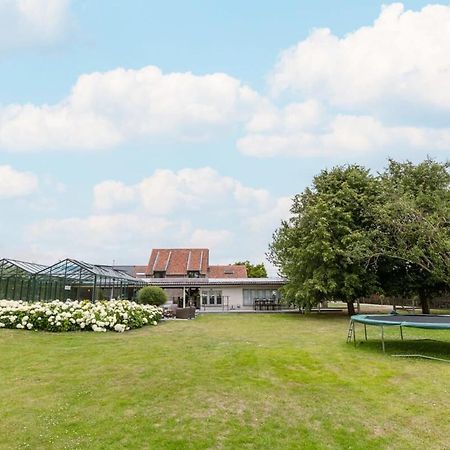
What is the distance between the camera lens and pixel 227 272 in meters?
45.0

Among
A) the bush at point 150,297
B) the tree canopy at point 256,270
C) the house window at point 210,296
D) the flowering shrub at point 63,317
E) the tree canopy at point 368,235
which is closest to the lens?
the flowering shrub at point 63,317

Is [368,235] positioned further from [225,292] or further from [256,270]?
[256,270]

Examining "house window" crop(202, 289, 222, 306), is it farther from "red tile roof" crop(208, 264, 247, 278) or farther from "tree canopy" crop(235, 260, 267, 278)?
"tree canopy" crop(235, 260, 267, 278)

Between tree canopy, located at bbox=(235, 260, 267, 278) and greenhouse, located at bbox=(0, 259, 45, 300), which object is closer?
greenhouse, located at bbox=(0, 259, 45, 300)

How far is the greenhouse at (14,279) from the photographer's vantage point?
64.7 ft

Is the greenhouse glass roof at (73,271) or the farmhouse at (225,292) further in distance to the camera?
the farmhouse at (225,292)

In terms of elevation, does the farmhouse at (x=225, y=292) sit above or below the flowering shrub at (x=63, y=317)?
above

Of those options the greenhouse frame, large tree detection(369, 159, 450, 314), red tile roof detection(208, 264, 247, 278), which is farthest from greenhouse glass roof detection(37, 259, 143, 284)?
red tile roof detection(208, 264, 247, 278)

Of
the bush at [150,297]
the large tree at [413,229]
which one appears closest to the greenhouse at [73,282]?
the bush at [150,297]

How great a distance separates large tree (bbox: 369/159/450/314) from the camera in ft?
65.8

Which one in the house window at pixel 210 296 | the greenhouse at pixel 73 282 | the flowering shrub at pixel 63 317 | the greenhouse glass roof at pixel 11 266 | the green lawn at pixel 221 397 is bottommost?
the green lawn at pixel 221 397

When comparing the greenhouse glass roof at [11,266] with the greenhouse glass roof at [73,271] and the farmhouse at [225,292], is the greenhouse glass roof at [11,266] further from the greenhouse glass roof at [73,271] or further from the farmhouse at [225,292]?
the farmhouse at [225,292]

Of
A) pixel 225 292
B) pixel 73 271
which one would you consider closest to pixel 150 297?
pixel 73 271

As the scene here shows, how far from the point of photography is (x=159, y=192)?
21.2m
